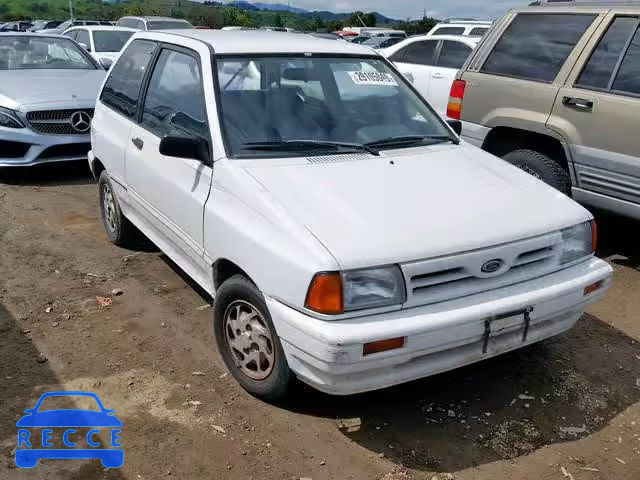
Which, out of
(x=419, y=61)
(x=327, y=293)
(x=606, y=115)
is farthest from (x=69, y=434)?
(x=419, y=61)

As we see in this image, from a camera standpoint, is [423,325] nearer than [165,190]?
Yes

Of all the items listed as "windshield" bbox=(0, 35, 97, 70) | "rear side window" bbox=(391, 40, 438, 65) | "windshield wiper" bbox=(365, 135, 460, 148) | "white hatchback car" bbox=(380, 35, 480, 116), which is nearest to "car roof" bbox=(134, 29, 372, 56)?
"windshield wiper" bbox=(365, 135, 460, 148)

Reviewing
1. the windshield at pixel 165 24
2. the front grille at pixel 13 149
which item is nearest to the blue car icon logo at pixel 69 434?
the front grille at pixel 13 149

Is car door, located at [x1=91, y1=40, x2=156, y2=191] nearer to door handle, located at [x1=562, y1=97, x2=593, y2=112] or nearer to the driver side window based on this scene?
the driver side window

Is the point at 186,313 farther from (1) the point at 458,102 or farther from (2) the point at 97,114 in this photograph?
(1) the point at 458,102

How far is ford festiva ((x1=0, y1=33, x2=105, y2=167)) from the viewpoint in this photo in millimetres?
6762

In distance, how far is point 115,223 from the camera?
201 inches

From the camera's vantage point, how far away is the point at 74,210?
620 cm

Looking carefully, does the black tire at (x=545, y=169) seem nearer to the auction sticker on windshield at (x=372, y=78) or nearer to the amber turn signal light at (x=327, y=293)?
the auction sticker on windshield at (x=372, y=78)

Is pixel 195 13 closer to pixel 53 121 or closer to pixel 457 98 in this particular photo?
pixel 53 121

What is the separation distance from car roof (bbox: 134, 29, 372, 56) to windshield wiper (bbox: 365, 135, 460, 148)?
79cm

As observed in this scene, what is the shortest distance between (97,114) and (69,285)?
145 centimetres

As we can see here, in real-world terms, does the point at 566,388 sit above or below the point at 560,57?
below

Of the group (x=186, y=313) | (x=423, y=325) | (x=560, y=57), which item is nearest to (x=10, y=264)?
(x=186, y=313)
